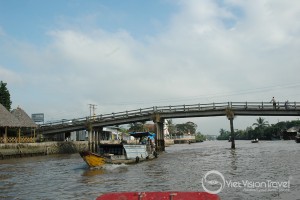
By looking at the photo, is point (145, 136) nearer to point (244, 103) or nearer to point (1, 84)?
point (244, 103)

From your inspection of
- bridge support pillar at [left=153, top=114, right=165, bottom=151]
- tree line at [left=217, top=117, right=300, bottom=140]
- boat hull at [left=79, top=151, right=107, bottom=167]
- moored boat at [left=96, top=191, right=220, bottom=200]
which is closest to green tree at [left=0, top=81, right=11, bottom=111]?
bridge support pillar at [left=153, top=114, right=165, bottom=151]

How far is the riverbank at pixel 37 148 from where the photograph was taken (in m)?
37.5

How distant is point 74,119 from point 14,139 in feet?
37.1

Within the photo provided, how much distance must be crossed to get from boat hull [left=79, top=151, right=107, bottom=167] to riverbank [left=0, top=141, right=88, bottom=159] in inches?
698

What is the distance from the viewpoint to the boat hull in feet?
76.9

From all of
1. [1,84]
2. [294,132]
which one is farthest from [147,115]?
[294,132]

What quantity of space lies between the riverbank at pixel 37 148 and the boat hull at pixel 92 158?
1773cm

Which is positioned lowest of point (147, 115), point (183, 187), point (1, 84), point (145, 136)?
point (183, 187)

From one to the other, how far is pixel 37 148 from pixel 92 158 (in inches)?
911

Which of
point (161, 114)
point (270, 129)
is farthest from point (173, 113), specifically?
point (270, 129)

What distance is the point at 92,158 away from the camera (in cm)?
2356

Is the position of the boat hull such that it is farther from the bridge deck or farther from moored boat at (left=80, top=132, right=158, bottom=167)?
the bridge deck

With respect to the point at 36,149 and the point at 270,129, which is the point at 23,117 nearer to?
the point at 36,149

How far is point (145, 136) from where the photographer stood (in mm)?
35094
